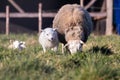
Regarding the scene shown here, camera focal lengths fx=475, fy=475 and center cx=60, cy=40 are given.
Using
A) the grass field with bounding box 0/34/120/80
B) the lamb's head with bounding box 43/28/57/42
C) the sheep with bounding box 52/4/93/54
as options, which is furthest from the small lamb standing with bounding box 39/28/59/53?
the grass field with bounding box 0/34/120/80

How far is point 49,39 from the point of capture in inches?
440

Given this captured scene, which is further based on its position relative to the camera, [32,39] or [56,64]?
[32,39]

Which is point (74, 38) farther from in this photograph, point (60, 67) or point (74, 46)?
point (60, 67)

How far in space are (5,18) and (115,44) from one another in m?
11.0

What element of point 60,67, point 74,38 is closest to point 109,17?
point 74,38

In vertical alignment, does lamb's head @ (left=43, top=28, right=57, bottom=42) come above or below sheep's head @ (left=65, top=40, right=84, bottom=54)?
above

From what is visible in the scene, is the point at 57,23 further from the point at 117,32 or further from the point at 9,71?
the point at 117,32

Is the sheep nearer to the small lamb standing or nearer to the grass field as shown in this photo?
the small lamb standing

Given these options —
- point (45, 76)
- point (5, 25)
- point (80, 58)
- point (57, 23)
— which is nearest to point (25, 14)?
point (5, 25)

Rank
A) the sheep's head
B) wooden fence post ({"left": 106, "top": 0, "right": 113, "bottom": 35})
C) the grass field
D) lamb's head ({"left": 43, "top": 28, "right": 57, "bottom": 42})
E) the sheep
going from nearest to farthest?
the grass field, the sheep's head, the sheep, lamb's head ({"left": 43, "top": 28, "right": 57, "bottom": 42}), wooden fence post ({"left": 106, "top": 0, "right": 113, "bottom": 35})

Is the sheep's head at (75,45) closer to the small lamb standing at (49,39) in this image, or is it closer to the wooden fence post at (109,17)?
the small lamb standing at (49,39)

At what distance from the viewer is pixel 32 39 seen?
15.8 m

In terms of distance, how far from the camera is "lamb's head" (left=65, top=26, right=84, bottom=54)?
420 inches

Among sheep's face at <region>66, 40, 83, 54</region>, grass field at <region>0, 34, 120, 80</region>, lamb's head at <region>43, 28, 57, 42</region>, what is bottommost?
grass field at <region>0, 34, 120, 80</region>
